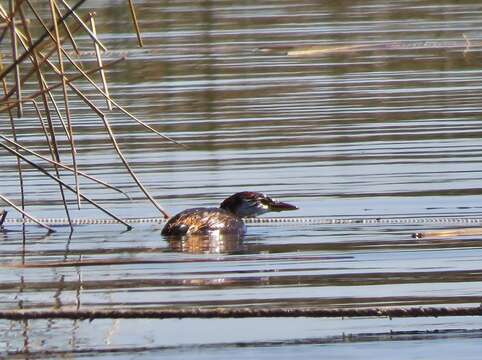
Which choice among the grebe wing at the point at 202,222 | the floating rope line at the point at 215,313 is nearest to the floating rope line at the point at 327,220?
the grebe wing at the point at 202,222

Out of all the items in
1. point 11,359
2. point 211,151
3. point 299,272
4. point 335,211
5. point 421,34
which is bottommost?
point 11,359

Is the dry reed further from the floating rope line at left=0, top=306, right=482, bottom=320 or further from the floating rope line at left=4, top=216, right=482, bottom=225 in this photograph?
the floating rope line at left=0, top=306, right=482, bottom=320

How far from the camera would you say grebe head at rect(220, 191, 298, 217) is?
11.3 meters

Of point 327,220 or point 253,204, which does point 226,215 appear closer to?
point 253,204

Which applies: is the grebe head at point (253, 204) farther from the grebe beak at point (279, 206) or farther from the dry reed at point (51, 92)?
the dry reed at point (51, 92)

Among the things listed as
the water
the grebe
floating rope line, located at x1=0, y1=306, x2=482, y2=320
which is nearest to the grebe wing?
the grebe

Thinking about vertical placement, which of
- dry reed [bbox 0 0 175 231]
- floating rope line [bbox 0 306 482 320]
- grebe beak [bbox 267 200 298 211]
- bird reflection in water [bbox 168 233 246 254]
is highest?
dry reed [bbox 0 0 175 231]

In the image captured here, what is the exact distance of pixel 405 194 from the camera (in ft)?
38.5

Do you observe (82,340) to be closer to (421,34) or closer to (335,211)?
(335,211)

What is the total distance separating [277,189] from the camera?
12266 millimetres

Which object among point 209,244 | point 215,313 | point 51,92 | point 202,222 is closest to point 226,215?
point 202,222

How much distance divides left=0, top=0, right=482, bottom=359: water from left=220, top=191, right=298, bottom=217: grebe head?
0.17 meters

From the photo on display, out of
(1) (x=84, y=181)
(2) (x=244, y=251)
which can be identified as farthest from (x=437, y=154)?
(2) (x=244, y=251)

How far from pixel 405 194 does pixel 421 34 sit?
10.8 m
